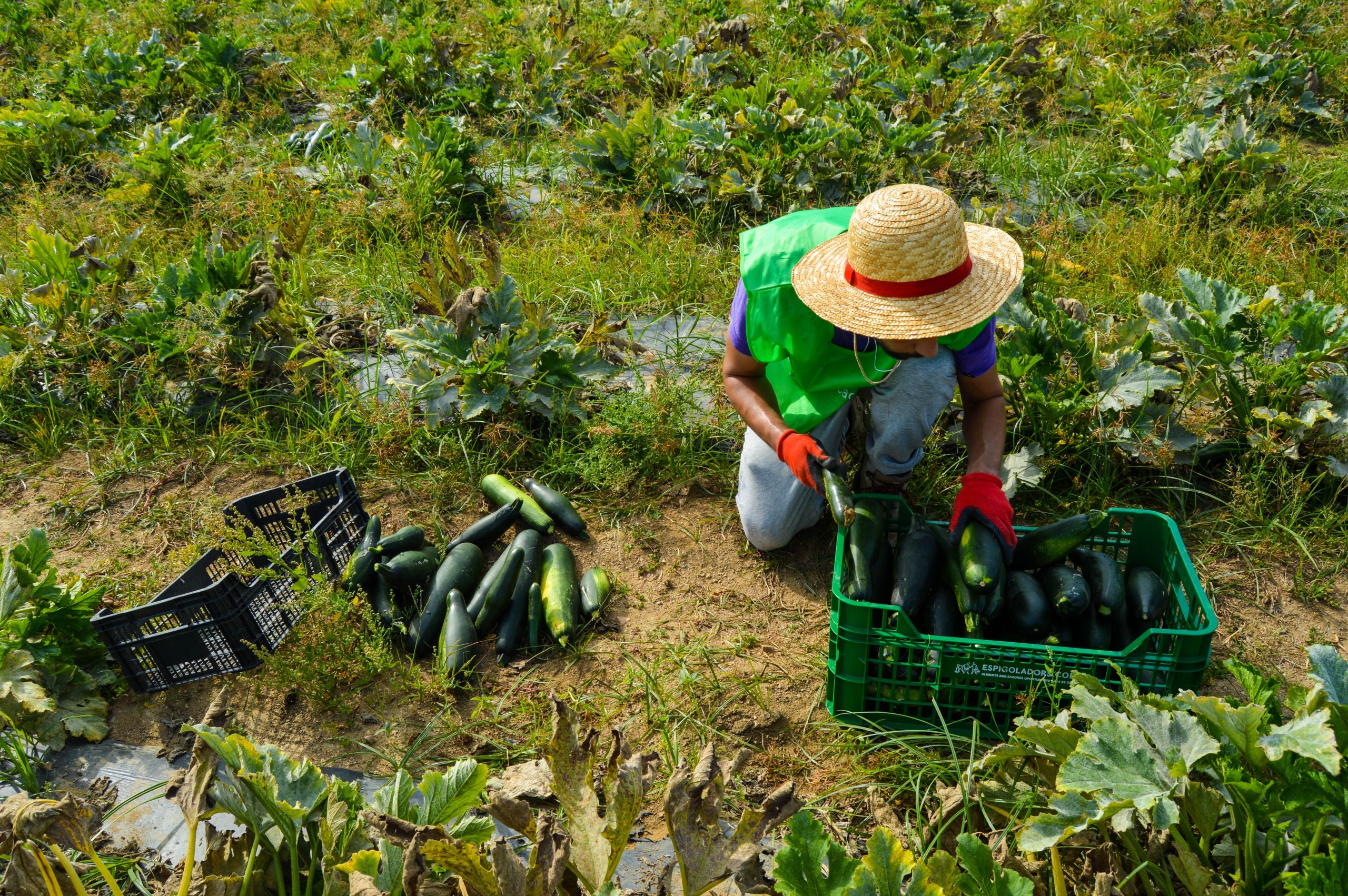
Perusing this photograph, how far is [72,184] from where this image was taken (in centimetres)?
721

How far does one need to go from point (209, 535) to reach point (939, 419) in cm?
307

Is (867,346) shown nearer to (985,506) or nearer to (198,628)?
(985,506)

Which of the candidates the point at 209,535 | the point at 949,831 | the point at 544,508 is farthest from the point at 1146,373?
the point at 209,535

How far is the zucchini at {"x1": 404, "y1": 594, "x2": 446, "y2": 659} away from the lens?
3.50 meters

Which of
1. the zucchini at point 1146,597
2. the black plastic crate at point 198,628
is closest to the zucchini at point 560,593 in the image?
the black plastic crate at point 198,628

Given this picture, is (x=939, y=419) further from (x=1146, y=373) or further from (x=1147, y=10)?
(x=1147, y=10)

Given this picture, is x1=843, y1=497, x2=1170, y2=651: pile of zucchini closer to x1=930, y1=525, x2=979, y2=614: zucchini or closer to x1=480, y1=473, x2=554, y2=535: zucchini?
x1=930, y1=525, x2=979, y2=614: zucchini

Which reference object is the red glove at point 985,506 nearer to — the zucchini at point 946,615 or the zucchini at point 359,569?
the zucchini at point 946,615

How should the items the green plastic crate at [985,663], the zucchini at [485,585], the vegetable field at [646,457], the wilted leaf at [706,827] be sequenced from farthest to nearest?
the zucchini at [485,585]
the green plastic crate at [985,663]
the vegetable field at [646,457]
the wilted leaf at [706,827]

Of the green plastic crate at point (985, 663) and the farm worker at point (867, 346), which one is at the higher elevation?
the farm worker at point (867, 346)

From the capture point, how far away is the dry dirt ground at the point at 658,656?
10.6 feet

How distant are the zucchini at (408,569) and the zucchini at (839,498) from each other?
153cm

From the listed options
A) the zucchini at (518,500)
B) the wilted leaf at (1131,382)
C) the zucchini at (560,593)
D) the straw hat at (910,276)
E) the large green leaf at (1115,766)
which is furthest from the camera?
the zucchini at (518,500)

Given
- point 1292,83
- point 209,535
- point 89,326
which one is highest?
point 89,326
